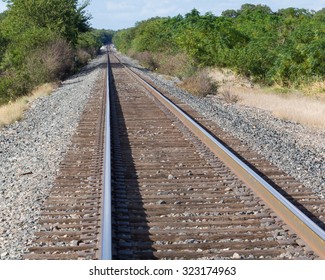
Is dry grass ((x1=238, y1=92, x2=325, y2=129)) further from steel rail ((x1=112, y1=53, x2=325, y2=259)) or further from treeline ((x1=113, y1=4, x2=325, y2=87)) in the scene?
treeline ((x1=113, y1=4, x2=325, y2=87))

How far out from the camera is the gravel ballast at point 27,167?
6.35 metres

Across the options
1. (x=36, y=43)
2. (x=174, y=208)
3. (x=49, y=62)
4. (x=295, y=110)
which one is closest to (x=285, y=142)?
(x=174, y=208)

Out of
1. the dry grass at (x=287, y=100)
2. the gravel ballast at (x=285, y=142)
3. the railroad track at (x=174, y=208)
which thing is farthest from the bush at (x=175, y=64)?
the railroad track at (x=174, y=208)

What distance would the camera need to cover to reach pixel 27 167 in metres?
9.77

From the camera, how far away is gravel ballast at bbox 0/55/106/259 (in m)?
6.35

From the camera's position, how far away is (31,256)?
18.2 ft

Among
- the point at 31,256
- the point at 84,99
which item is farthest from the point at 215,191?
the point at 84,99

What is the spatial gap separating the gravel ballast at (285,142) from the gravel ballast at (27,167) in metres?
3.49

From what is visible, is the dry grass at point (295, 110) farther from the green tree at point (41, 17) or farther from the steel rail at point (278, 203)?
the green tree at point (41, 17)

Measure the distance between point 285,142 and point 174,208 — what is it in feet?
18.4

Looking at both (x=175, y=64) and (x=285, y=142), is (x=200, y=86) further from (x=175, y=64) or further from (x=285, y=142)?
(x=175, y=64)
